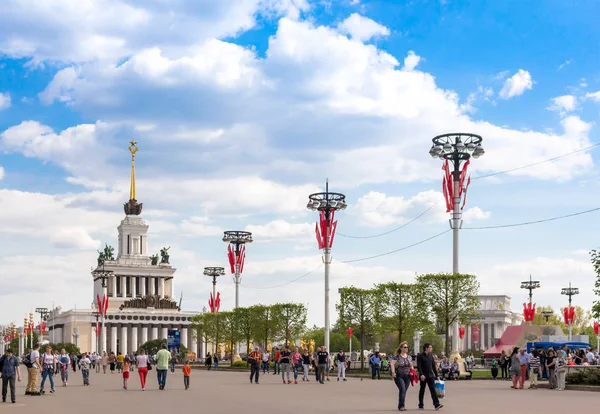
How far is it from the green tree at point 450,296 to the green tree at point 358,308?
7902 mm

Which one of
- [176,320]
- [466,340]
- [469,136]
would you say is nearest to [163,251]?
[176,320]

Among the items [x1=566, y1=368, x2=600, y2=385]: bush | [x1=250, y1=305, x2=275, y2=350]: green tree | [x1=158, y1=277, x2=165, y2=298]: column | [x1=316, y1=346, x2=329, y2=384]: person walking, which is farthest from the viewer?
[x1=158, y1=277, x2=165, y2=298]: column

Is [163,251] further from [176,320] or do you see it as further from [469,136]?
[469,136]

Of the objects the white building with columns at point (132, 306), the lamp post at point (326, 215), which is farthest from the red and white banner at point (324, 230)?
the white building with columns at point (132, 306)

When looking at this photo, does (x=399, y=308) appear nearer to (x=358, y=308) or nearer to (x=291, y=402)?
(x=358, y=308)

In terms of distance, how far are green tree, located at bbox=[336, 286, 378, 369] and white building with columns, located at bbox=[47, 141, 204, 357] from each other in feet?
322

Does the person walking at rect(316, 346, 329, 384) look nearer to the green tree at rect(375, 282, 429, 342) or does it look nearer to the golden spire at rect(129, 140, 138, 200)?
the green tree at rect(375, 282, 429, 342)

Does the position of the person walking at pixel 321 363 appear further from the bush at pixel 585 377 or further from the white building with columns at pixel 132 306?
the white building with columns at pixel 132 306

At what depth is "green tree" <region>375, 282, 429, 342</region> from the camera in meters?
57.4

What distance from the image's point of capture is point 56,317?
173375 millimetres

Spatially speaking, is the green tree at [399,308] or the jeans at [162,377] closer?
the jeans at [162,377]

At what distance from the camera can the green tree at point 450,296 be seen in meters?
52.6

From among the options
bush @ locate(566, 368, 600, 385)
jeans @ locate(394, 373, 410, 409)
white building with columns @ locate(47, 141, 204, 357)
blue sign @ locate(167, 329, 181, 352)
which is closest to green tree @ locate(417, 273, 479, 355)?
bush @ locate(566, 368, 600, 385)

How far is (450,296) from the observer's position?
52.7 m
